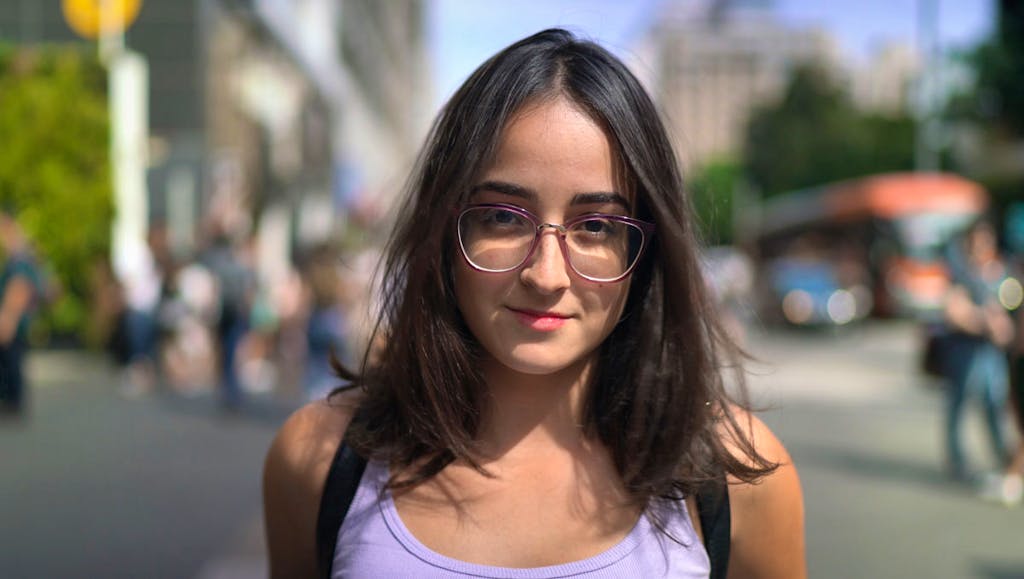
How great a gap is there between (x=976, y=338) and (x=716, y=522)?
721cm

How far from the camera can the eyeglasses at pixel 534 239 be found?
69.4 inches

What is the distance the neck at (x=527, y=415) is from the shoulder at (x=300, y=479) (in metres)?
0.25

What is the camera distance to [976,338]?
837cm

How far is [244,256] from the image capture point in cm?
1145

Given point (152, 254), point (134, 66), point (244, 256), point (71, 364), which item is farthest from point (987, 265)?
point (134, 66)

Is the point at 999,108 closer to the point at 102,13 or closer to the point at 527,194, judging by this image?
the point at 102,13

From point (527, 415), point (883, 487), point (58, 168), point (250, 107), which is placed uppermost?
point (527, 415)

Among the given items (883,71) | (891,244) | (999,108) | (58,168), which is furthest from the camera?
(883,71)

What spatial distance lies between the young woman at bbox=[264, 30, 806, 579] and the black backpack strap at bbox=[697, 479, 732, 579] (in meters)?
0.01

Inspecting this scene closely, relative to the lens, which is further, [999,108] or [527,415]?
[999,108]

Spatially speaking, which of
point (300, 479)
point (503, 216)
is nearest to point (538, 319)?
point (503, 216)

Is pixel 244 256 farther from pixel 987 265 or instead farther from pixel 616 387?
pixel 616 387

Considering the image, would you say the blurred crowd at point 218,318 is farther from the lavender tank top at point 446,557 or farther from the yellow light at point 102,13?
the lavender tank top at point 446,557

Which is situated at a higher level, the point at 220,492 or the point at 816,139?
the point at 220,492
